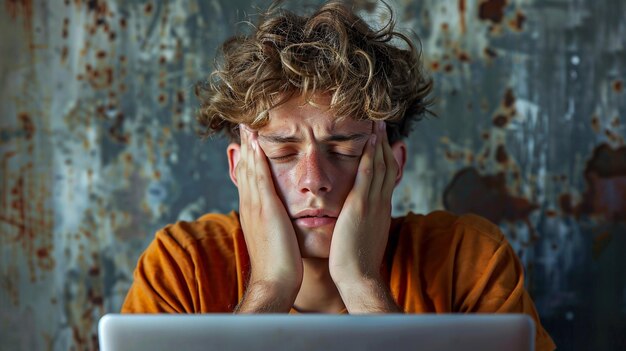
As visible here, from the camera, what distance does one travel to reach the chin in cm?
152

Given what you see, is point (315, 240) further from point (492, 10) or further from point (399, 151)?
point (492, 10)

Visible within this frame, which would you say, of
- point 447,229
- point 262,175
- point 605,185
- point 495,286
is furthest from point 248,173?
point 605,185

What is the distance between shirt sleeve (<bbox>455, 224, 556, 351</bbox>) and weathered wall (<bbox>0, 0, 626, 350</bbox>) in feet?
1.04

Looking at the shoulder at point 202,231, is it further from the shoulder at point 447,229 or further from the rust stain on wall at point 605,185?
the rust stain on wall at point 605,185

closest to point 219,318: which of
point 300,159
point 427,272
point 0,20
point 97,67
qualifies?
point 300,159

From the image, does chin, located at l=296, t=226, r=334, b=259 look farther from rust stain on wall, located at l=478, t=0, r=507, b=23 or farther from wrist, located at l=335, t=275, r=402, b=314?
rust stain on wall, located at l=478, t=0, r=507, b=23

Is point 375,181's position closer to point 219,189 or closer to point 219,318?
point 219,189

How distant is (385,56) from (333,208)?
15.9 inches

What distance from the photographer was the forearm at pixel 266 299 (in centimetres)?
141

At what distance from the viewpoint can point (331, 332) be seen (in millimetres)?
715

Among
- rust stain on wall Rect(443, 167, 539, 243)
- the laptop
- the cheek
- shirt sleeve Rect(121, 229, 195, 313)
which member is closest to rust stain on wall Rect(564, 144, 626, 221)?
rust stain on wall Rect(443, 167, 539, 243)

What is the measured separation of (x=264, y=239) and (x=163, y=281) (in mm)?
253

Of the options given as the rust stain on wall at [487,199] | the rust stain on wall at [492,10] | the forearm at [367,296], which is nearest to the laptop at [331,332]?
the forearm at [367,296]

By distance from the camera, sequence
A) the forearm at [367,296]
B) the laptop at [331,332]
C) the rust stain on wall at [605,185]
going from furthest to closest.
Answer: the rust stain on wall at [605,185]
the forearm at [367,296]
the laptop at [331,332]
